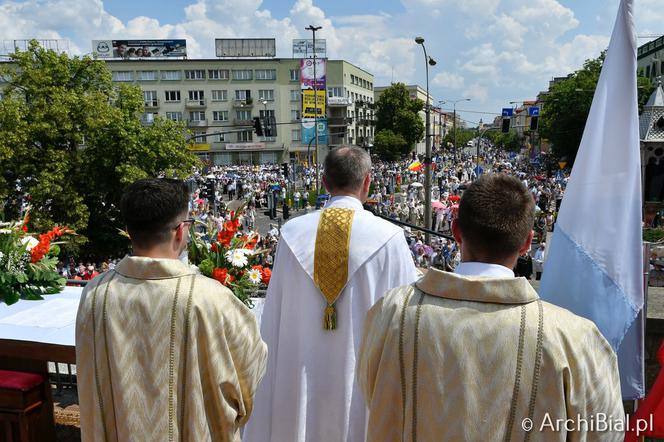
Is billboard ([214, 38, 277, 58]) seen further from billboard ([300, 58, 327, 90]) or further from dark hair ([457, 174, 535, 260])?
dark hair ([457, 174, 535, 260])

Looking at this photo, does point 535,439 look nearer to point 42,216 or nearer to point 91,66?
point 42,216

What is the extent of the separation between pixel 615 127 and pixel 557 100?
55.6 meters

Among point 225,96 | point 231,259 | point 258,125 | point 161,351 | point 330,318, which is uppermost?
point 225,96

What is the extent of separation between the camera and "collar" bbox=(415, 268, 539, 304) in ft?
5.78

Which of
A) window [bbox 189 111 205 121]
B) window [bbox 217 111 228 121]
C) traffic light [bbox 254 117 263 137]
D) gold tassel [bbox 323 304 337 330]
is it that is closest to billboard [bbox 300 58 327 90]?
traffic light [bbox 254 117 263 137]

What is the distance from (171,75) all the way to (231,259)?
65.0 metres

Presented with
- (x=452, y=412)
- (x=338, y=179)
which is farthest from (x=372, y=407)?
(x=338, y=179)

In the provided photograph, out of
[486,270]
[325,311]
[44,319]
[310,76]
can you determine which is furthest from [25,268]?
[310,76]

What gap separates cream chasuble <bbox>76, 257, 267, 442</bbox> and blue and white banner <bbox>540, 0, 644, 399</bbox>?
1541mm

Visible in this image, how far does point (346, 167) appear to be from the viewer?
124 inches

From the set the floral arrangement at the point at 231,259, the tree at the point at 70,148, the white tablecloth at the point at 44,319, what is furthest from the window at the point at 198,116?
the floral arrangement at the point at 231,259

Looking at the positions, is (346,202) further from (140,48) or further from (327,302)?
(140,48)

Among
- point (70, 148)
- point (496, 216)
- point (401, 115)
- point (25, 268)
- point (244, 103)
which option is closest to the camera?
point (496, 216)

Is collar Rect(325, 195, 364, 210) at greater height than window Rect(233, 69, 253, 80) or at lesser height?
lesser
